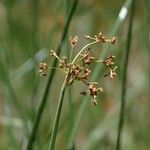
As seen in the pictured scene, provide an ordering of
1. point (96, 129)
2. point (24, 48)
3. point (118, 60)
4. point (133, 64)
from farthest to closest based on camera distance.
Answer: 1. point (133, 64)
2. point (24, 48)
3. point (96, 129)
4. point (118, 60)

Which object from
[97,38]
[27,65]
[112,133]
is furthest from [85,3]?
[97,38]

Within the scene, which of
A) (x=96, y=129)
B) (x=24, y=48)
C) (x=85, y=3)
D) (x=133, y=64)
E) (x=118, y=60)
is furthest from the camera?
(x=133, y=64)

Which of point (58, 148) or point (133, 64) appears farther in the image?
point (133, 64)

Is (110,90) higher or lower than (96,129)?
higher

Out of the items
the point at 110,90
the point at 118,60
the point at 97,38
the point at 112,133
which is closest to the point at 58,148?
the point at 112,133

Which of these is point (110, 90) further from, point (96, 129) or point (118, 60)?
point (118, 60)

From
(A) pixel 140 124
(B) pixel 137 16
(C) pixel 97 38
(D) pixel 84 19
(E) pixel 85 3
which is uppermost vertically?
(B) pixel 137 16
